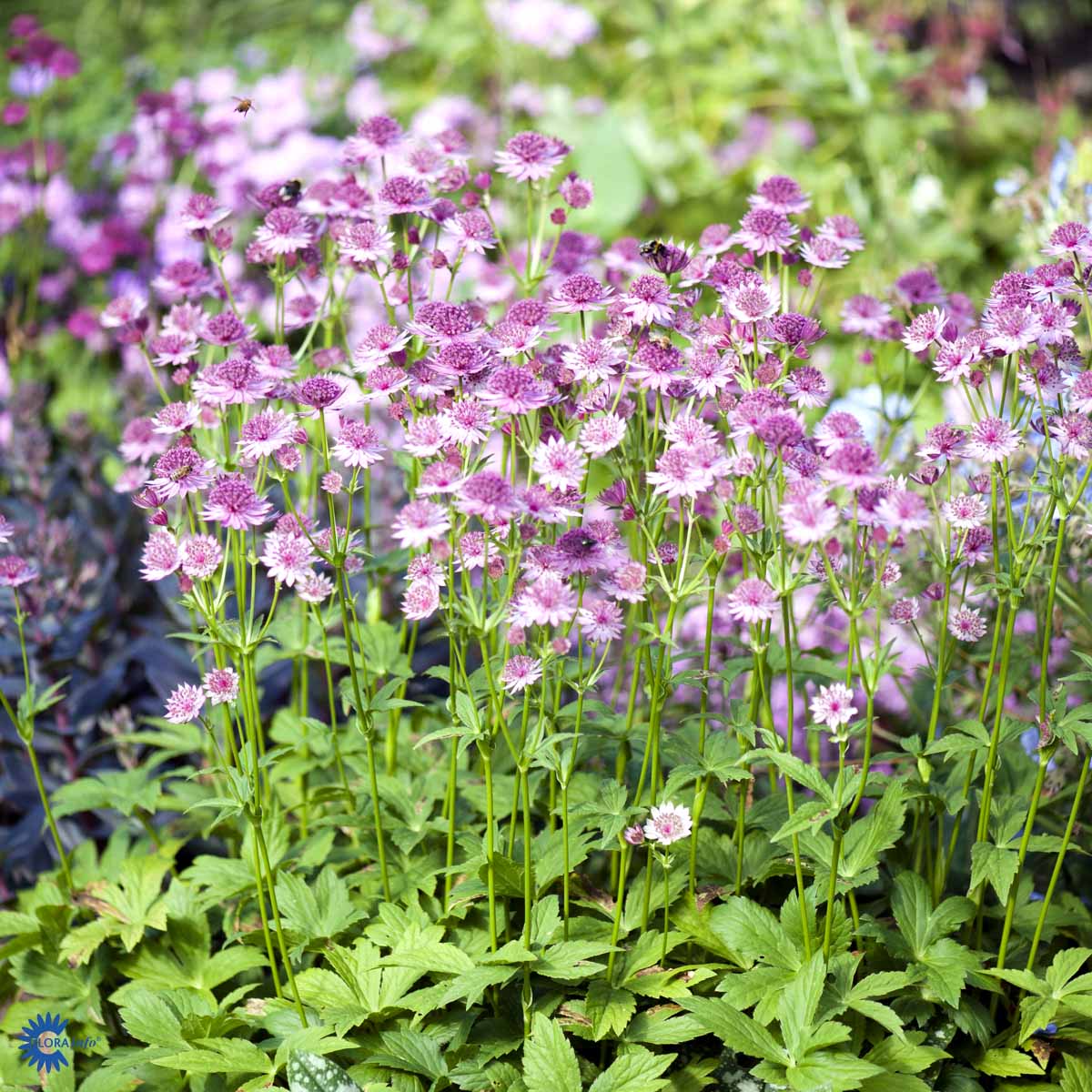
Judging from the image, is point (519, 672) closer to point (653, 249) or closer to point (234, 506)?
point (234, 506)

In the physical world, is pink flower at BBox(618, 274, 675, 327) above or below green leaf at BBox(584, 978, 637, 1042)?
above

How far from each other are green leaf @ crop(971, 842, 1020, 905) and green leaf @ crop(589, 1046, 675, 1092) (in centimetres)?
53

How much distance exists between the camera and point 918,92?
518cm

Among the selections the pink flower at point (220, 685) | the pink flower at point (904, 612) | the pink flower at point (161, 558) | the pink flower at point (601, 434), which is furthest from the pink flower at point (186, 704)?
the pink flower at point (904, 612)

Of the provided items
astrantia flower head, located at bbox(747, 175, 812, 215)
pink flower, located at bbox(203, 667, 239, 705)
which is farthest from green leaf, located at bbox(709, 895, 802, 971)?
astrantia flower head, located at bbox(747, 175, 812, 215)

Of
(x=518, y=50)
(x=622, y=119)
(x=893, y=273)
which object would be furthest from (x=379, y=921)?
(x=518, y=50)

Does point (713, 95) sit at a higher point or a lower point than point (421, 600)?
lower

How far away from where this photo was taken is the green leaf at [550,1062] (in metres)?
1.69

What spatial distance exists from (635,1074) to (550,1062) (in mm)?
132

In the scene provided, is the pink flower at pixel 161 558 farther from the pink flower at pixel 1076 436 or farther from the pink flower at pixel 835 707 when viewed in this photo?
the pink flower at pixel 1076 436

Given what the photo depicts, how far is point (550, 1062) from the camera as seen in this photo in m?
1.71

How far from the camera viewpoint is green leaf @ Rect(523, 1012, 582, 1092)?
169cm

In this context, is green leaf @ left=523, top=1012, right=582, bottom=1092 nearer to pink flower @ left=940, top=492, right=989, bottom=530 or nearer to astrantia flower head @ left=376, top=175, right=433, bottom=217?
pink flower @ left=940, top=492, right=989, bottom=530

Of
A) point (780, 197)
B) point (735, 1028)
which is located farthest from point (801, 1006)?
point (780, 197)
